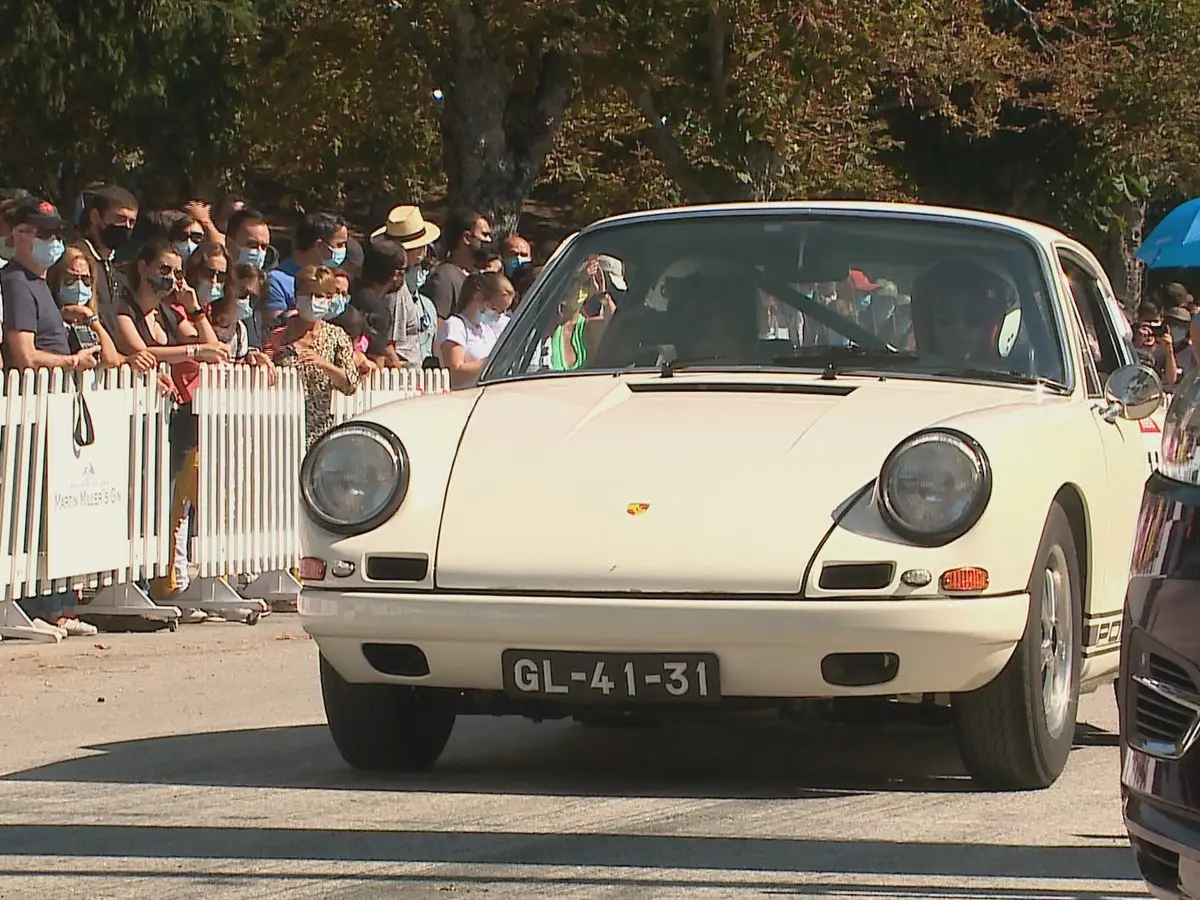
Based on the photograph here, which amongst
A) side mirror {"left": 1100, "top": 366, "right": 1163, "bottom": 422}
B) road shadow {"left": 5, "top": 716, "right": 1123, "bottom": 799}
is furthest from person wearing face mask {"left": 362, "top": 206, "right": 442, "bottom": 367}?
side mirror {"left": 1100, "top": 366, "right": 1163, "bottom": 422}

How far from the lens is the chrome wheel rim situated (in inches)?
252

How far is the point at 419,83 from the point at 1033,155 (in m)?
14.4

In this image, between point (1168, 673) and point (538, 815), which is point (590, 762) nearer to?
point (538, 815)

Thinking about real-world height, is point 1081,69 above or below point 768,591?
above

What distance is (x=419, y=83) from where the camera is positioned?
26.4 m

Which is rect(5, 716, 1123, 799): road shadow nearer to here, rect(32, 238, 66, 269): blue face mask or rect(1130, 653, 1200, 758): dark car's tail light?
rect(1130, 653, 1200, 758): dark car's tail light

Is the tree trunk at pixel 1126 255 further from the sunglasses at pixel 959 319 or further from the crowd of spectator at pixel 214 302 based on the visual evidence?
the sunglasses at pixel 959 319

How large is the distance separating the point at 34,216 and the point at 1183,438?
23.9 feet

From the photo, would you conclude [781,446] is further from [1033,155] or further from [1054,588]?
[1033,155]

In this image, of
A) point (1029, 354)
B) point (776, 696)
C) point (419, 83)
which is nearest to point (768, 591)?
point (776, 696)

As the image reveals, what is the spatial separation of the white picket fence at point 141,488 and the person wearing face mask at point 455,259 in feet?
3.46

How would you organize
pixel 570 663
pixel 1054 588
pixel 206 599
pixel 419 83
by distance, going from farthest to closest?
pixel 419 83, pixel 206 599, pixel 1054 588, pixel 570 663

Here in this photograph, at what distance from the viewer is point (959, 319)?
704 cm

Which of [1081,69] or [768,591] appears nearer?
[768,591]
